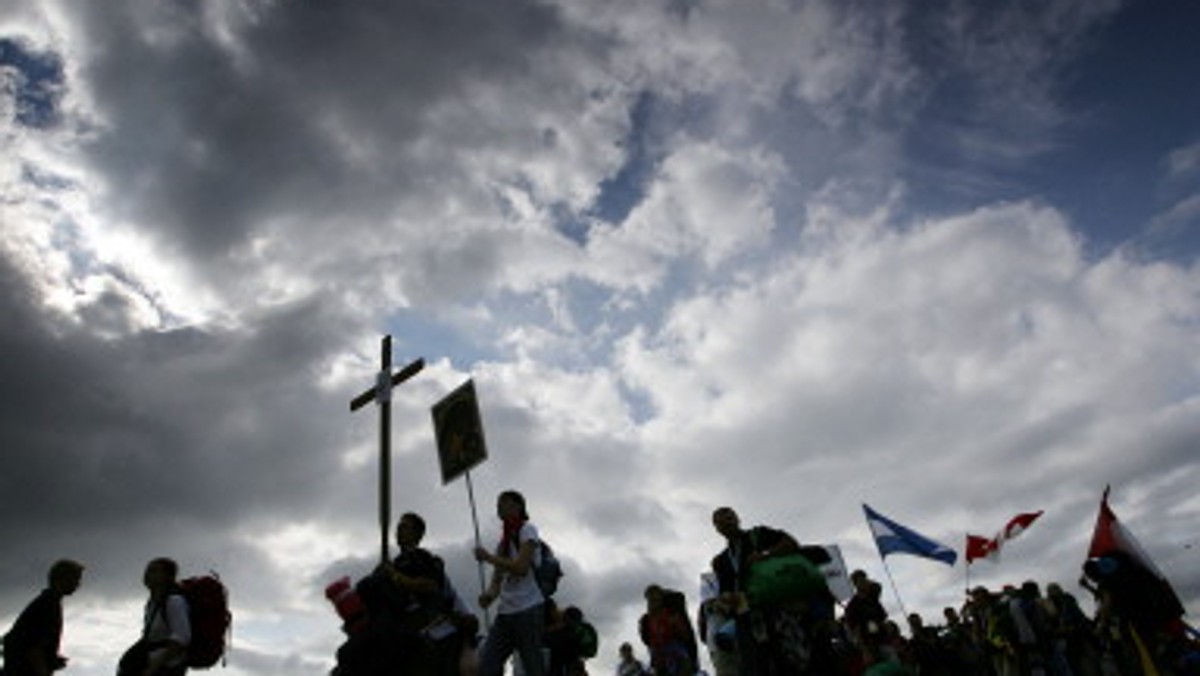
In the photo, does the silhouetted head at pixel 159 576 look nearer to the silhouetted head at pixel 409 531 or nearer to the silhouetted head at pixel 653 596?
the silhouetted head at pixel 409 531

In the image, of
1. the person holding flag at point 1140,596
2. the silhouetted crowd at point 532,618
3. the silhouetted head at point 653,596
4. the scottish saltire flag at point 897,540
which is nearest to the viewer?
the silhouetted crowd at point 532,618

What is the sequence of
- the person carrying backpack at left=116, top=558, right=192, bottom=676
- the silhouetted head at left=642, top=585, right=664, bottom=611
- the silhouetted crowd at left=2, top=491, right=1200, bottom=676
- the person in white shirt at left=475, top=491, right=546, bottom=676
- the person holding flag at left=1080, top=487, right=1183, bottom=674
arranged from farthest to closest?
1. the silhouetted head at left=642, top=585, right=664, bottom=611
2. the person holding flag at left=1080, top=487, right=1183, bottom=674
3. the person in white shirt at left=475, top=491, right=546, bottom=676
4. the person carrying backpack at left=116, top=558, right=192, bottom=676
5. the silhouetted crowd at left=2, top=491, right=1200, bottom=676

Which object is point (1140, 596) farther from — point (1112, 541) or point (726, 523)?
point (726, 523)

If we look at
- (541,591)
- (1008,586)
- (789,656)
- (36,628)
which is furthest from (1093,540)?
(36,628)

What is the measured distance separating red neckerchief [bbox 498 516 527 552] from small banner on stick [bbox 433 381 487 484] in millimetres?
2825

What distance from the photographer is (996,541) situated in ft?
57.1

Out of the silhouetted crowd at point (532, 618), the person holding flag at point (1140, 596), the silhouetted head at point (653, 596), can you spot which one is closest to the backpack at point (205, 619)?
the silhouetted crowd at point (532, 618)

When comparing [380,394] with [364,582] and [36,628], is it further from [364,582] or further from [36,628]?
[364,582]

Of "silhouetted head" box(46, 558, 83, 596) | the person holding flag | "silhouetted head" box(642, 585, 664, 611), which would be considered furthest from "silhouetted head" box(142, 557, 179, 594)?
the person holding flag

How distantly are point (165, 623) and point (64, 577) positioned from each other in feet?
3.91

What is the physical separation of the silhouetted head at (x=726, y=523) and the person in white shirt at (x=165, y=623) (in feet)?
13.2

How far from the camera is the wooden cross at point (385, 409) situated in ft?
30.0

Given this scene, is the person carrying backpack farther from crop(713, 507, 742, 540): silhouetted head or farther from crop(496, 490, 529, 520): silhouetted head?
crop(713, 507, 742, 540): silhouetted head

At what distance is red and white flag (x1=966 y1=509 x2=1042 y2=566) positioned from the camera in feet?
55.5
